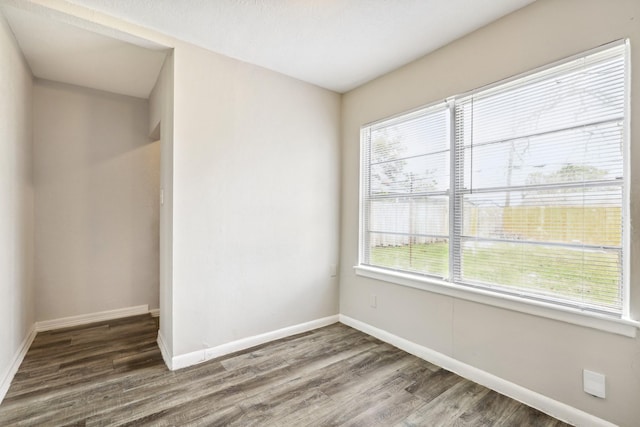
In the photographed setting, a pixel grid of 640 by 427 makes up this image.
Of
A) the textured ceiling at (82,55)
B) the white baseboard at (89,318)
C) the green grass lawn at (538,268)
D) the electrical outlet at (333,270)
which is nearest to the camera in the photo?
the green grass lawn at (538,268)

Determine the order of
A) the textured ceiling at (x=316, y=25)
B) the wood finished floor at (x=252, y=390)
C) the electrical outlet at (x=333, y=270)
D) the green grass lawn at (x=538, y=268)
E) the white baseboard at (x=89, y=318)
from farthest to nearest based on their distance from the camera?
1. the electrical outlet at (x=333, y=270)
2. the white baseboard at (x=89, y=318)
3. the textured ceiling at (x=316, y=25)
4. the wood finished floor at (x=252, y=390)
5. the green grass lawn at (x=538, y=268)

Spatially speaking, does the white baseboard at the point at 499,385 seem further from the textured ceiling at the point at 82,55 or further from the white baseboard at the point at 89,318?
the textured ceiling at the point at 82,55

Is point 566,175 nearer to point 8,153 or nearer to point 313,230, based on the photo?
point 313,230

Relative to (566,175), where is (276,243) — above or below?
below

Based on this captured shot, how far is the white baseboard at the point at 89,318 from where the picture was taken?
10.8ft

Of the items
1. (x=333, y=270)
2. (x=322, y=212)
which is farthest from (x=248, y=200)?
(x=333, y=270)

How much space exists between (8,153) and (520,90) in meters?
3.80

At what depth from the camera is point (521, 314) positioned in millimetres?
2113

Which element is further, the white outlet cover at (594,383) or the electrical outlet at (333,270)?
the electrical outlet at (333,270)

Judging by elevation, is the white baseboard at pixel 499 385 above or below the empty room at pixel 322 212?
below

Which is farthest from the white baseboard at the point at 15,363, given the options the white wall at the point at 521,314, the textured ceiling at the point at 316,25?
the white wall at the point at 521,314

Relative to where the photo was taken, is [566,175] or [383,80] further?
[383,80]

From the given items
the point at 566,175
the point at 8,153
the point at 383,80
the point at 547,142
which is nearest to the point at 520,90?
the point at 547,142

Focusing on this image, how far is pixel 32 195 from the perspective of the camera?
3191mm
